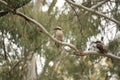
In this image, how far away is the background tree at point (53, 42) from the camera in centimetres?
782

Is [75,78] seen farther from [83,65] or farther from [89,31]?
[89,31]

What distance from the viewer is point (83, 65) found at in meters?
9.17

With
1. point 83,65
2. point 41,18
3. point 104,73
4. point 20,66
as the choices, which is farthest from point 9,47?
point 104,73

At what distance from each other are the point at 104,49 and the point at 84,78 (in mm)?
4358

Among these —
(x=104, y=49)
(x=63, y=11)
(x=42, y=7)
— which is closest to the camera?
(x=104, y=49)

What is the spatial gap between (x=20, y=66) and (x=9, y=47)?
0.55 meters

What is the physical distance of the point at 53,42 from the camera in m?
8.46

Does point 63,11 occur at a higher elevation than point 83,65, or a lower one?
higher

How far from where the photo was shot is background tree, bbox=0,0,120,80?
782cm

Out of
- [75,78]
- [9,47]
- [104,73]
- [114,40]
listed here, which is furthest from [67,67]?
[114,40]

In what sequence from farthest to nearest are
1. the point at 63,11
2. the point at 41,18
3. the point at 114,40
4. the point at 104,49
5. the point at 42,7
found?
the point at 42,7, the point at 63,11, the point at 41,18, the point at 114,40, the point at 104,49

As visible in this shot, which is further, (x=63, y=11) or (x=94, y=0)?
(x=63, y=11)

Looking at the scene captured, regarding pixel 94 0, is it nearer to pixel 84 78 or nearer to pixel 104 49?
pixel 84 78

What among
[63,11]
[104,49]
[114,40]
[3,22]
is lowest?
[104,49]
